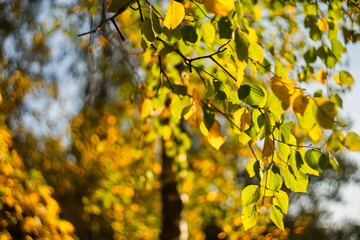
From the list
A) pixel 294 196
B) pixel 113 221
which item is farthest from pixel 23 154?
pixel 294 196

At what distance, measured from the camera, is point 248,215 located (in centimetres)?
118

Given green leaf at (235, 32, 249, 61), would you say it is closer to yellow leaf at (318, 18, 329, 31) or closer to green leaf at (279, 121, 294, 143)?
green leaf at (279, 121, 294, 143)

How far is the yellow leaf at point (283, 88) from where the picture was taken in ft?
3.31

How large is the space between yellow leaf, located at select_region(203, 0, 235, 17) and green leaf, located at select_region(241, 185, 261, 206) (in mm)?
578

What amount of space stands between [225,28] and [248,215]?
Answer: 0.64 meters

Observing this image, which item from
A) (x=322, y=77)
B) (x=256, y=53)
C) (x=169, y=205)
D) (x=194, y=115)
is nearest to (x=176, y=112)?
(x=194, y=115)

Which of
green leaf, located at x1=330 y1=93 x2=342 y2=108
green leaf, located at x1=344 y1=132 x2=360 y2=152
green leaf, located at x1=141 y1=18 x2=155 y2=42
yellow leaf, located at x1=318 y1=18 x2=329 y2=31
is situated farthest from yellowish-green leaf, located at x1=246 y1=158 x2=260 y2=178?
yellow leaf, located at x1=318 y1=18 x2=329 y2=31

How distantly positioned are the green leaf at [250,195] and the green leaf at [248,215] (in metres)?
0.04

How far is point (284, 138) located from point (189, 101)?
0.62m

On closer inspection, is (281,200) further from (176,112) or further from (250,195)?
(176,112)

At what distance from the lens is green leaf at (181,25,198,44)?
116 centimetres

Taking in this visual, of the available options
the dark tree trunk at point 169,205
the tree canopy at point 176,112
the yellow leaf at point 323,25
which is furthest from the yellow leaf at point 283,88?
the dark tree trunk at point 169,205

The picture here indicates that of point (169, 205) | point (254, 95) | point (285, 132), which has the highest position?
point (254, 95)

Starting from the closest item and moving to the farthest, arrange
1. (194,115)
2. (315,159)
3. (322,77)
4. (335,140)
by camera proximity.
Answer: (315,159), (335,140), (194,115), (322,77)
